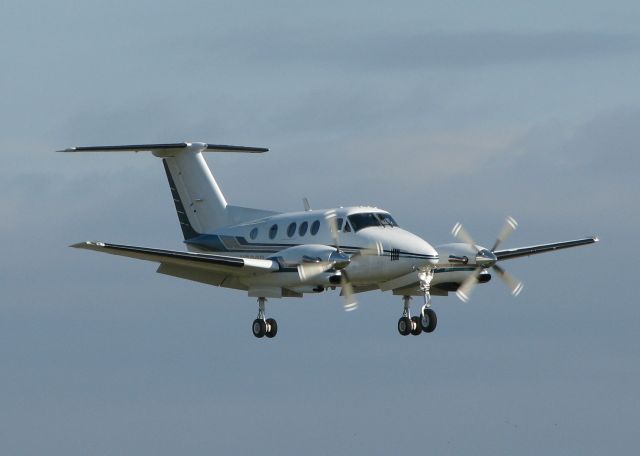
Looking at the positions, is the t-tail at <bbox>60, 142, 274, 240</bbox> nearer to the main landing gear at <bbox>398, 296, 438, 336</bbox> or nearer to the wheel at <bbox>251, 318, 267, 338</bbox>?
the wheel at <bbox>251, 318, 267, 338</bbox>

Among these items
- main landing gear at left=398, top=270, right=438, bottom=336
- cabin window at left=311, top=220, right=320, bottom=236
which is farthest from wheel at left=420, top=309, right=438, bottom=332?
cabin window at left=311, top=220, right=320, bottom=236

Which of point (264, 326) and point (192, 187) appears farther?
point (192, 187)

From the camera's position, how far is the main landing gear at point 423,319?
153ft

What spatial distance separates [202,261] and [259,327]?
349cm

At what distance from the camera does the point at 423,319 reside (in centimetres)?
4700

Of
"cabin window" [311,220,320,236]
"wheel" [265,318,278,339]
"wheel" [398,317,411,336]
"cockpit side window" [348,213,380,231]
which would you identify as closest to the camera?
"cockpit side window" [348,213,380,231]

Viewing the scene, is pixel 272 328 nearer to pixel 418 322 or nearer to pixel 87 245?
pixel 418 322

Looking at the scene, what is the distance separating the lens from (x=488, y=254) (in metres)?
46.8

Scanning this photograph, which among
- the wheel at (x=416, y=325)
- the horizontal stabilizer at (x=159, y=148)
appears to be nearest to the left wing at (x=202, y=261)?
the wheel at (x=416, y=325)

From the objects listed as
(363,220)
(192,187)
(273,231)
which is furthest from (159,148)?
(363,220)

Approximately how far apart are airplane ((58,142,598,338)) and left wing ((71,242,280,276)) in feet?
0.10

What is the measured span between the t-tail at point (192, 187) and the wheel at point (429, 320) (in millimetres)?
8626

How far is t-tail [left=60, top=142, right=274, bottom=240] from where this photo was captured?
53125 mm

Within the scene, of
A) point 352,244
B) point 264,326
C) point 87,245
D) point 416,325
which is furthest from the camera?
point 264,326
